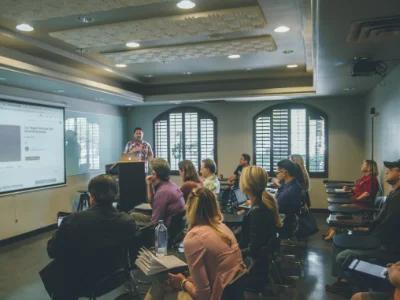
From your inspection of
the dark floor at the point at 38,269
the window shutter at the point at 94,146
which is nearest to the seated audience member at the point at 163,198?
the dark floor at the point at 38,269

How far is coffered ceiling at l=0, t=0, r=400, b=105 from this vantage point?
10.2 feet

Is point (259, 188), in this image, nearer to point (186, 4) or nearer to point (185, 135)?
point (186, 4)

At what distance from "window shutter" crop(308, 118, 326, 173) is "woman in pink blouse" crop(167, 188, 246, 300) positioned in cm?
619

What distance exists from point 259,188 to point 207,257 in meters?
1.20

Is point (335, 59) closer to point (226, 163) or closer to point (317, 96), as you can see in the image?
point (317, 96)

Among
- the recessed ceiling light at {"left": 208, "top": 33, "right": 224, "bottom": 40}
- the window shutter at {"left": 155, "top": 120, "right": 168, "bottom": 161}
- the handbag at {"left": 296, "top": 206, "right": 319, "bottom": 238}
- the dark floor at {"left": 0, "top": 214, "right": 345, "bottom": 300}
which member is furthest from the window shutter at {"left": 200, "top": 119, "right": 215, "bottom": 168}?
the handbag at {"left": 296, "top": 206, "right": 319, "bottom": 238}

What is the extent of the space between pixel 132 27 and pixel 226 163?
5.07 metres

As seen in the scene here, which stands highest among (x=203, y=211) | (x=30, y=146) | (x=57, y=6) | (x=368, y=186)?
(x=57, y=6)

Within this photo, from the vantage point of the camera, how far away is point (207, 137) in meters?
8.49

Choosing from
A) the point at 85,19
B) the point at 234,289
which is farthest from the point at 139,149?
the point at 234,289

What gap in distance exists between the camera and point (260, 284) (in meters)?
2.54

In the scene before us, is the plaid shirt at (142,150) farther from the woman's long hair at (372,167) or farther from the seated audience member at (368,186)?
the woman's long hair at (372,167)

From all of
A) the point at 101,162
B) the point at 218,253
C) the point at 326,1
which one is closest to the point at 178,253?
the point at 218,253

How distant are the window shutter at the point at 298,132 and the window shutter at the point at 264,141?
1.68 feet
